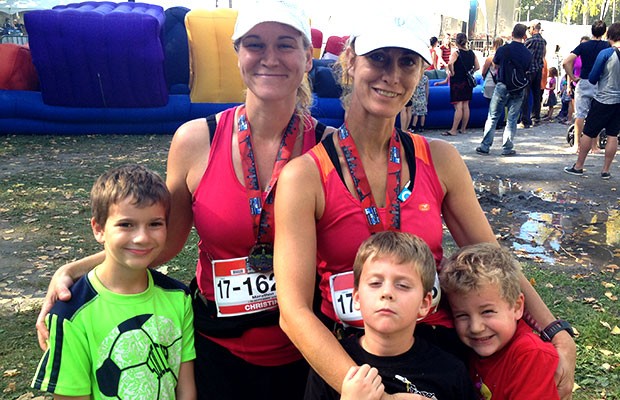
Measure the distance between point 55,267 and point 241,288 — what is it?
3.78 metres

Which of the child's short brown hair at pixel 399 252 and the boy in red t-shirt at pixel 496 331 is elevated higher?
the child's short brown hair at pixel 399 252

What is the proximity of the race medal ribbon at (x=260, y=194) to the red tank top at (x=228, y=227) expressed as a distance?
25 mm

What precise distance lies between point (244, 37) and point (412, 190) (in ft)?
2.60

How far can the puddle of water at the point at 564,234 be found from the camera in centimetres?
554

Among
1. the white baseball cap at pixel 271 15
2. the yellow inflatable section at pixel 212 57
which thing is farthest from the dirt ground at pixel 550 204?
the yellow inflatable section at pixel 212 57

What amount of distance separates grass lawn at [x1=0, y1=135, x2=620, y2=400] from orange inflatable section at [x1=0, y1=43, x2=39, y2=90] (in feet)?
8.30

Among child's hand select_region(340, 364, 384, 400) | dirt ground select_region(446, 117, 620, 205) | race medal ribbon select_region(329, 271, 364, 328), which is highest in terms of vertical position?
race medal ribbon select_region(329, 271, 364, 328)

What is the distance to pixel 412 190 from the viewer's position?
190 cm

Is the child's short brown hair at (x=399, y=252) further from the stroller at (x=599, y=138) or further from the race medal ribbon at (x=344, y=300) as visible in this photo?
the stroller at (x=599, y=138)

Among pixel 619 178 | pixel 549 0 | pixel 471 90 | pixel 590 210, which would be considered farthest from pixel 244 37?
pixel 549 0

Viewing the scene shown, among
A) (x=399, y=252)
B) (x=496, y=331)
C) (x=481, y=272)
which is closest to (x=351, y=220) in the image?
(x=399, y=252)

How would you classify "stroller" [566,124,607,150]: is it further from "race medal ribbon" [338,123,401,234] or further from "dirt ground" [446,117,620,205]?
"race medal ribbon" [338,123,401,234]

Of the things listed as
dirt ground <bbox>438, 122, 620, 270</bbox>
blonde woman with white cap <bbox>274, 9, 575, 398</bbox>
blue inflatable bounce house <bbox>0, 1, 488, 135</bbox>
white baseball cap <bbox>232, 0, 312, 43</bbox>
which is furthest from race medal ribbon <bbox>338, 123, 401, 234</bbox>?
blue inflatable bounce house <bbox>0, 1, 488, 135</bbox>

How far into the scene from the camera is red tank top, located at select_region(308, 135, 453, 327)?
5.98 feet
